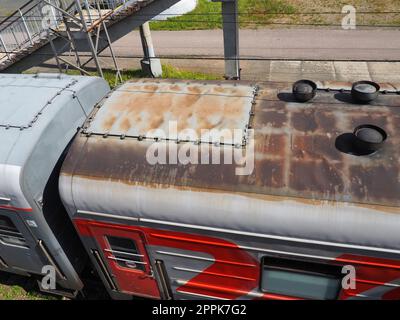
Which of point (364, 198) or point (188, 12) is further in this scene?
point (188, 12)

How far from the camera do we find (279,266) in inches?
186

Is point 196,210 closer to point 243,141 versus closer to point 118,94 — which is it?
point 243,141

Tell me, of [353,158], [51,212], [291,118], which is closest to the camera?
[353,158]

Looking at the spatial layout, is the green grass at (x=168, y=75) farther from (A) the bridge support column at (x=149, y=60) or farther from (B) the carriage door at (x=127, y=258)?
(B) the carriage door at (x=127, y=258)

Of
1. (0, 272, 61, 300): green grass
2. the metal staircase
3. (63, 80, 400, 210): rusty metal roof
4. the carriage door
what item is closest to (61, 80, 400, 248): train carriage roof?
(63, 80, 400, 210): rusty metal roof

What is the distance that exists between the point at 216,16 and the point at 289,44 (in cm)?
506

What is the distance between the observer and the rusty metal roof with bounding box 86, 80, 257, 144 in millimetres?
5141

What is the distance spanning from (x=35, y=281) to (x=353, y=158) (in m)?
6.95

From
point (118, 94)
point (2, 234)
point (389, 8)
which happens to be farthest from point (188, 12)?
point (2, 234)

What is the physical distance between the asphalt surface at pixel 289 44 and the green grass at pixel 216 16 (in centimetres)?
68

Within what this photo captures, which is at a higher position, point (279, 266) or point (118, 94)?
point (118, 94)

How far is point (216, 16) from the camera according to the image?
19.7 m

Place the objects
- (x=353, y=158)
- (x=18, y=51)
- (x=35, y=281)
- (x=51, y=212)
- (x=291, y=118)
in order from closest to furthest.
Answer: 1. (x=353, y=158)
2. (x=291, y=118)
3. (x=51, y=212)
4. (x=35, y=281)
5. (x=18, y=51)

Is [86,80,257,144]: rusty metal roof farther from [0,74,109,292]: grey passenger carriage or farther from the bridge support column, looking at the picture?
the bridge support column
